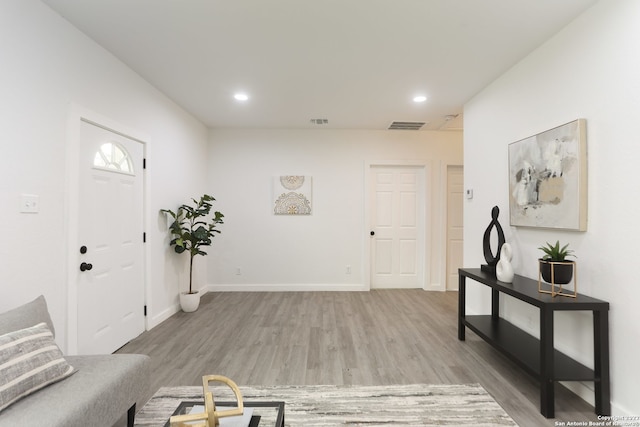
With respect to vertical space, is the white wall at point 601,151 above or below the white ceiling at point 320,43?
below

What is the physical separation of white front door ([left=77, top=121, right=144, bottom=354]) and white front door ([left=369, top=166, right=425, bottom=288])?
11.1 ft

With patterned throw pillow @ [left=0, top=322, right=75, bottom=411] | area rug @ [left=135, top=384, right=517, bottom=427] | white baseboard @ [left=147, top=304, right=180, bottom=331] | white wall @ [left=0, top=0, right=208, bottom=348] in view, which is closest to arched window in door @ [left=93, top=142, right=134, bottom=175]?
white wall @ [left=0, top=0, right=208, bottom=348]

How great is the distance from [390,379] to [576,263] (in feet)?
5.19

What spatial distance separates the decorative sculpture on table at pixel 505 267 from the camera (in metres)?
2.37

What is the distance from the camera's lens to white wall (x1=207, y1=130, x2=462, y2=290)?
4852 millimetres

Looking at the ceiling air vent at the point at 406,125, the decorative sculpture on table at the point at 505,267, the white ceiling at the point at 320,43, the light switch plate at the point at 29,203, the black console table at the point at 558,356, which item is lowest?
the black console table at the point at 558,356

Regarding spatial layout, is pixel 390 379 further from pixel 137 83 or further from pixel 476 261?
pixel 137 83

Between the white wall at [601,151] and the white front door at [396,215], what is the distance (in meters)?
2.30

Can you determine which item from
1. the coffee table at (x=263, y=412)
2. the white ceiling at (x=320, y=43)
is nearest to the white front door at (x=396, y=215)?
the white ceiling at (x=320, y=43)

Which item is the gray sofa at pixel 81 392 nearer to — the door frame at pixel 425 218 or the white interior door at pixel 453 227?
the door frame at pixel 425 218

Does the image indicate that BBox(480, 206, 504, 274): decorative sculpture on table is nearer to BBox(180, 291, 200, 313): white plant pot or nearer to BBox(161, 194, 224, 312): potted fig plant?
BBox(161, 194, 224, 312): potted fig plant

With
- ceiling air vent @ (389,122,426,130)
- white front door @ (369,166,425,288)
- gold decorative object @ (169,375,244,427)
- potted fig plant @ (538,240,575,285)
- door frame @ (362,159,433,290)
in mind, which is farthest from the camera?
white front door @ (369,166,425,288)

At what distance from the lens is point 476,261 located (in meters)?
3.34

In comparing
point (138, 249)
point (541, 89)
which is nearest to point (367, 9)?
point (541, 89)
